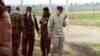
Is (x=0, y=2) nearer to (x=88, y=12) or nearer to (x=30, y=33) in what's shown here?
(x=30, y=33)

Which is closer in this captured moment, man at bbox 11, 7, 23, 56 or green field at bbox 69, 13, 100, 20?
man at bbox 11, 7, 23, 56

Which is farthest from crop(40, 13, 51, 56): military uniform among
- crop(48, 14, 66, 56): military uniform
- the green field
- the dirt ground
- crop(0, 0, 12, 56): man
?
crop(0, 0, 12, 56): man

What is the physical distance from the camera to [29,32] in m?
9.72

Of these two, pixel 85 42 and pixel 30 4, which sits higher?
pixel 30 4

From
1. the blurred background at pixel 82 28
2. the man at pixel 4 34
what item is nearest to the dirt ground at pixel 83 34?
the blurred background at pixel 82 28

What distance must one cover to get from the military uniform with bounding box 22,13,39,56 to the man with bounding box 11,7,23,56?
179mm

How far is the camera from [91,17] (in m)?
10.7

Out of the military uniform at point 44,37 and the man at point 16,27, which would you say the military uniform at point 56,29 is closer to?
the military uniform at point 44,37

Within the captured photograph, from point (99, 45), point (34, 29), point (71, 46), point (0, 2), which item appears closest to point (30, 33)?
point (34, 29)

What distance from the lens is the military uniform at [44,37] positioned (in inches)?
369

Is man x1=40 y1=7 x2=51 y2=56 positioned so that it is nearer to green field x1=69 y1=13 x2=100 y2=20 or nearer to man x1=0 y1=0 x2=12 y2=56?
green field x1=69 y1=13 x2=100 y2=20

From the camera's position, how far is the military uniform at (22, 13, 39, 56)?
30.5 feet

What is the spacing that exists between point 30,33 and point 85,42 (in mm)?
1935

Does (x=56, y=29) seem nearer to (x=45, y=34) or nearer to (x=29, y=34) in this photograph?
(x=45, y=34)
